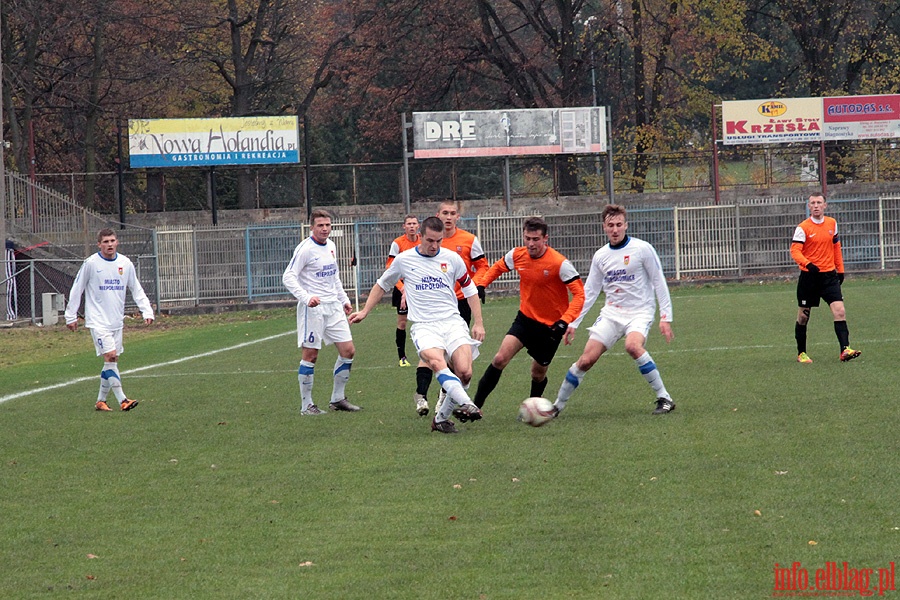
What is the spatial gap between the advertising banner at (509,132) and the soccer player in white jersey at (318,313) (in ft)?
81.6

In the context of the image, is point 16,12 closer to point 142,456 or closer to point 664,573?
point 142,456

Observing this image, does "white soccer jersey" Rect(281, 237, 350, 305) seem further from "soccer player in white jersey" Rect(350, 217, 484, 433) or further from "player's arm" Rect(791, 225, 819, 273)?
"player's arm" Rect(791, 225, 819, 273)

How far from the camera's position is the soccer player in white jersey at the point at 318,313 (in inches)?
464

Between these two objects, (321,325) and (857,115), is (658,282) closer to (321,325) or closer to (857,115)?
(321,325)

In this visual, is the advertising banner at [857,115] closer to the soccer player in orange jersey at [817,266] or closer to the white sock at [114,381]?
the soccer player in orange jersey at [817,266]

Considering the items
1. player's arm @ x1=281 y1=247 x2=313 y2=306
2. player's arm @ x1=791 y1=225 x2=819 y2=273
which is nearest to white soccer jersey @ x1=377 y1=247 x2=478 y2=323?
player's arm @ x1=281 y1=247 x2=313 y2=306

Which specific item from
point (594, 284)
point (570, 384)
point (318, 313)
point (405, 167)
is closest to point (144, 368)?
point (318, 313)

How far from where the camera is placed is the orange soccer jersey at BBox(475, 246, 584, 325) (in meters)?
10.7

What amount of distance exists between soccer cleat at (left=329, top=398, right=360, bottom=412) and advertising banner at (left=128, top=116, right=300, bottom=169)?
2614 centimetres

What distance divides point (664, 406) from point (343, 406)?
3.21 m

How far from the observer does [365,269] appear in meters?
33.8

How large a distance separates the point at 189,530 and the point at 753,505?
128 inches

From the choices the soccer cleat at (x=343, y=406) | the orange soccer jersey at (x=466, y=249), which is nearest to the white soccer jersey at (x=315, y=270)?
the soccer cleat at (x=343, y=406)

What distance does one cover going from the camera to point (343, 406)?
473 inches
